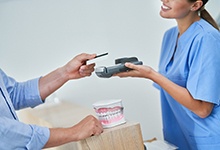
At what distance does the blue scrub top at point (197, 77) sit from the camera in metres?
0.96

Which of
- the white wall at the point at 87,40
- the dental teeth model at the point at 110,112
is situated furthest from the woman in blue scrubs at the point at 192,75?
the white wall at the point at 87,40

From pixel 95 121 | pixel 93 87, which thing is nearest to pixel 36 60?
pixel 93 87

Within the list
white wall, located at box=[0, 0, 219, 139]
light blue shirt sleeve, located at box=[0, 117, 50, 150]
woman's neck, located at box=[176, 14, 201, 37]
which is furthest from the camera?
white wall, located at box=[0, 0, 219, 139]

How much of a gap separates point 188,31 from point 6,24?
0.91 m

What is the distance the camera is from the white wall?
151 centimetres

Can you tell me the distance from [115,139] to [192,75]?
35 centimetres

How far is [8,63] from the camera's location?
151 centimetres

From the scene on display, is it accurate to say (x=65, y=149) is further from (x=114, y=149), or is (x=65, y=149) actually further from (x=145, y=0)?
A: (x=145, y=0)

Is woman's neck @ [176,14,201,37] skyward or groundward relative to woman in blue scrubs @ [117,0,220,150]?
skyward

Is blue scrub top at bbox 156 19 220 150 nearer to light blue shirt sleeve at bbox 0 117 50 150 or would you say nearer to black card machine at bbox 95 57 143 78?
black card machine at bbox 95 57 143 78

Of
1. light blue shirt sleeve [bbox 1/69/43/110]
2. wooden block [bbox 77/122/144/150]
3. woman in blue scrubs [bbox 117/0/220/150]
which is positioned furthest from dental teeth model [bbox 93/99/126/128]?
light blue shirt sleeve [bbox 1/69/43/110]

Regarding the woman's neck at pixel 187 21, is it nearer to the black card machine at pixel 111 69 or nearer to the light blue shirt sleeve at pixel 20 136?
the black card machine at pixel 111 69

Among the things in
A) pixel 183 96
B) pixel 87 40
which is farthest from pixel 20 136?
pixel 87 40

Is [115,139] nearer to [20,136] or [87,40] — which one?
[20,136]
